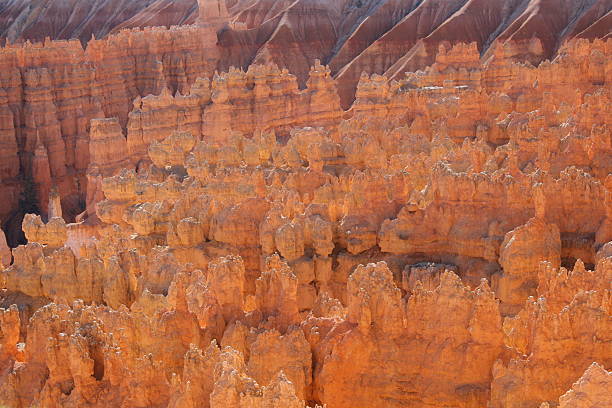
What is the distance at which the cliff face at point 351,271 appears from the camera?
8.43 metres

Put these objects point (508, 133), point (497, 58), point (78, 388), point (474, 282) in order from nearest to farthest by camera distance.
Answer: point (78, 388) < point (474, 282) < point (508, 133) < point (497, 58)

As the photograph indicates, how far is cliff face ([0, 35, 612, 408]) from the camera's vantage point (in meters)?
8.43

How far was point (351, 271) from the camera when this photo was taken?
545 inches

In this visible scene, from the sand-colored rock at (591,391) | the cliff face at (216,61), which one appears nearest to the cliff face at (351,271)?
the sand-colored rock at (591,391)

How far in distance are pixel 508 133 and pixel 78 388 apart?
13.2 meters

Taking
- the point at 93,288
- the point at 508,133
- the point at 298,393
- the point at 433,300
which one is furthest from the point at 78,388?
the point at 508,133

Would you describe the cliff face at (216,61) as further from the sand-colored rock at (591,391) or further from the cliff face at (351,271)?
the sand-colored rock at (591,391)

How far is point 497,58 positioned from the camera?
32.0 meters

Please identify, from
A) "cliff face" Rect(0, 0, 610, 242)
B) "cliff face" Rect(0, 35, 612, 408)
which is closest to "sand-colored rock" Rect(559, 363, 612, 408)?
"cliff face" Rect(0, 35, 612, 408)

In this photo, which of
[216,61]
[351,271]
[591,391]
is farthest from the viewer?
[216,61]

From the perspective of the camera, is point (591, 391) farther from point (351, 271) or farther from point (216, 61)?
point (216, 61)

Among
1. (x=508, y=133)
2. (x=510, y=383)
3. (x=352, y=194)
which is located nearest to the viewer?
(x=510, y=383)

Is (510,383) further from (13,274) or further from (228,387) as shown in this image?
(13,274)

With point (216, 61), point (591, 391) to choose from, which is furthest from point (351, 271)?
point (216, 61)
